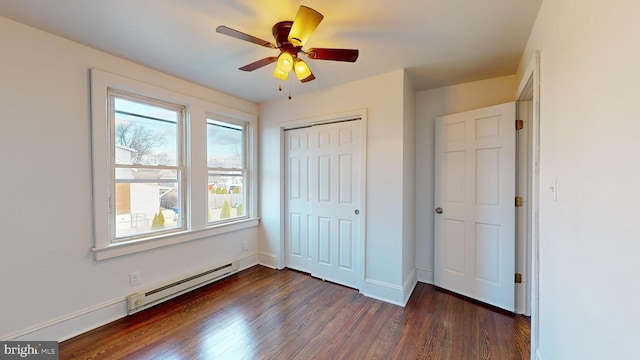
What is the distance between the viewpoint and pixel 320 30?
1.83 m

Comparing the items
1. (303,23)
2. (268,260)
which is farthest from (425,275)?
(303,23)

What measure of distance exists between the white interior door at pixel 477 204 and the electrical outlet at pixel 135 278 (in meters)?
3.21

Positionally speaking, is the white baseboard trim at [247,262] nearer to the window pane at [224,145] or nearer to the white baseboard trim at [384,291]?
the window pane at [224,145]

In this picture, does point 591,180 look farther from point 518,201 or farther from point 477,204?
point 477,204

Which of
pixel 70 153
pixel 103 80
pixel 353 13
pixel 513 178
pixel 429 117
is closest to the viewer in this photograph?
pixel 353 13

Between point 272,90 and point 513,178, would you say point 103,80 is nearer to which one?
point 272,90

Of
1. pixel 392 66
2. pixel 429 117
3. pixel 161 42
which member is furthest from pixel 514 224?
pixel 161 42

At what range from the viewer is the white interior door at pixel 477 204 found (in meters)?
2.38

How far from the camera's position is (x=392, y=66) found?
2420 mm

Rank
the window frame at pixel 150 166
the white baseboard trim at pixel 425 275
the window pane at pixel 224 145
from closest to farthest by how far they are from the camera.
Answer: the window frame at pixel 150 166 < the white baseboard trim at pixel 425 275 < the window pane at pixel 224 145

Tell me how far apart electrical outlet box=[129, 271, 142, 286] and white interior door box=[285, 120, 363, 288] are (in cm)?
172

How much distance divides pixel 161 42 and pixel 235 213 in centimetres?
220

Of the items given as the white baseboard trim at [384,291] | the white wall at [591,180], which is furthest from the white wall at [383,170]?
the white wall at [591,180]

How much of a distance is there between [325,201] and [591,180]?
8.02 feet
